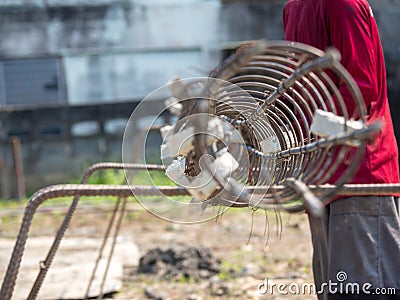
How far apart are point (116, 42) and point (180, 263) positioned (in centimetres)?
691

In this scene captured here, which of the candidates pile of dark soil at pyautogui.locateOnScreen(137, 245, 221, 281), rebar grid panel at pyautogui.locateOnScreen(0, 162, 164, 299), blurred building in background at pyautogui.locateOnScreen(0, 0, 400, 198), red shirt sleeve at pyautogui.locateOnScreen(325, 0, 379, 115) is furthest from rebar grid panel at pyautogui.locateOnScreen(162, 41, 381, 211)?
blurred building in background at pyautogui.locateOnScreen(0, 0, 400, 198)

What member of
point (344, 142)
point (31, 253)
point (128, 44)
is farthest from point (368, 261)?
point (128, 44)

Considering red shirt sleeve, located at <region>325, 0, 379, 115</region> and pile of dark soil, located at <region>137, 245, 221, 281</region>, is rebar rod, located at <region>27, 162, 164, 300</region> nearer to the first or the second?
red shirt sleeve, located at <region>325, 0, 379, 115</region>

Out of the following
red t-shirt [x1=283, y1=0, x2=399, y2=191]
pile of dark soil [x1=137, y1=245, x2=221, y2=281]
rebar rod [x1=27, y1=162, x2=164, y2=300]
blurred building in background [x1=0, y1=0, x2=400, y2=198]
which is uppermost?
blurred building in background [x1=0, y1=0, x2=400, y2=198]

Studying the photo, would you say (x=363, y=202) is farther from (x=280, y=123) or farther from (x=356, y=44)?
(x=356, y=44)

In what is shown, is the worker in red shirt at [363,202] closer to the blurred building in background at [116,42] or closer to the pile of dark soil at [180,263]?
the pile of dark soil at [180,263]

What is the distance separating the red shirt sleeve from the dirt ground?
0.78 meters

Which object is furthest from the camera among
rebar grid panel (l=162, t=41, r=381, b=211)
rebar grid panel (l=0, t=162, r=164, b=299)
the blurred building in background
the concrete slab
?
the blurred building in background

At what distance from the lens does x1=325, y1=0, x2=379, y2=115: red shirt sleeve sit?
2.47 meters

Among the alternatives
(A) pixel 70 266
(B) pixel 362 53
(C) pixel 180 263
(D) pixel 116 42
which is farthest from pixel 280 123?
(D) pixel 116 42

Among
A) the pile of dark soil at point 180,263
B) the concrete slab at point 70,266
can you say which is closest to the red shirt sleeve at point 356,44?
the concrete slab at point 70,266

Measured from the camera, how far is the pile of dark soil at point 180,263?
4.83m

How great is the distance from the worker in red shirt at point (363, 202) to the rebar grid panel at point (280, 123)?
106mm

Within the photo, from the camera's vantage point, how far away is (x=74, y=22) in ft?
36.7
